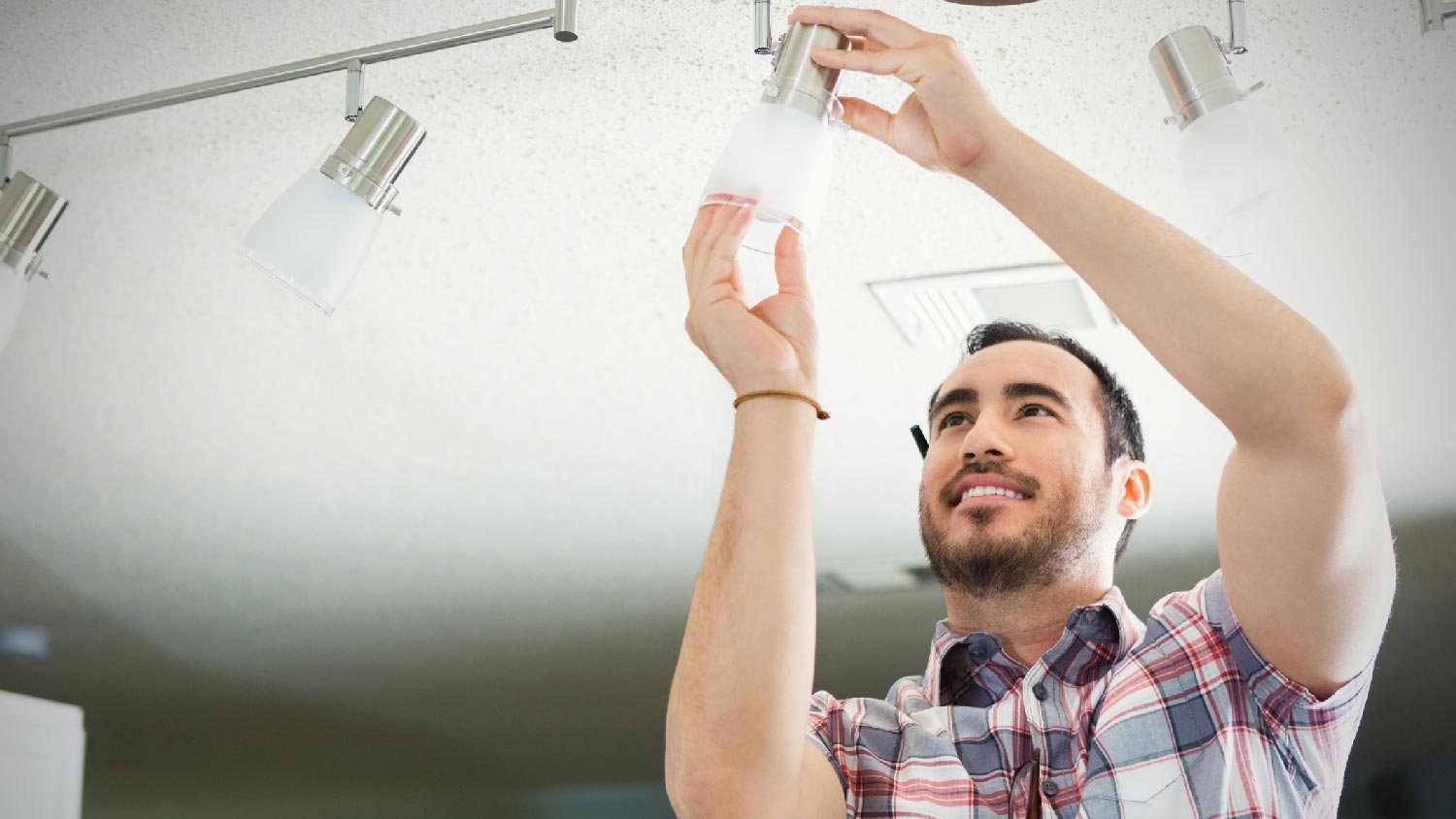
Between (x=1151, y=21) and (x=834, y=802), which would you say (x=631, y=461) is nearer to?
(x=1151, y=21)

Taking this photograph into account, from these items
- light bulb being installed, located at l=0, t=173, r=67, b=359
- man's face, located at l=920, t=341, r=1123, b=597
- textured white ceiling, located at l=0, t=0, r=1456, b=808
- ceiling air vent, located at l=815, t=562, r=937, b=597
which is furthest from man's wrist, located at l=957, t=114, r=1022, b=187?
ceiling air vent, located at l=815, t=562, r=937, b=597

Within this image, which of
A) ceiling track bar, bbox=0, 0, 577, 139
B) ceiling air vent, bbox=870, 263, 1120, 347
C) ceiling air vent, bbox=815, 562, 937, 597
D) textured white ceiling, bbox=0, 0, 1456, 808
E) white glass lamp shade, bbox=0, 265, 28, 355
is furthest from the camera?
ceiling air vent, bbox=815, 562, 937, 597

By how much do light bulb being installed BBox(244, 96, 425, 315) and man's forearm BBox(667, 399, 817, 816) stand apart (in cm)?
45

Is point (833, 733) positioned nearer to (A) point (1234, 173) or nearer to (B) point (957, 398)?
(B) point (957, 398)

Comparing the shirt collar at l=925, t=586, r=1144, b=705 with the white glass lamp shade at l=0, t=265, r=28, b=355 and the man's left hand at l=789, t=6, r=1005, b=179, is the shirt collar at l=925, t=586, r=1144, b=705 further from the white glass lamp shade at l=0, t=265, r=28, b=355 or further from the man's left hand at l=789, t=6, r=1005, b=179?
the white glass lamp shade at l=0, t=265, r=28, b=355

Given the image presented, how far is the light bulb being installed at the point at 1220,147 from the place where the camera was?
1.06 meters

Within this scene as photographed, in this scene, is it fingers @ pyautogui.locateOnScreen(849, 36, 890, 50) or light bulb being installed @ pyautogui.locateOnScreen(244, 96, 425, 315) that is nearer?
fingers @ pyautogui.locateOnScreen(849, 36, 890, 50)

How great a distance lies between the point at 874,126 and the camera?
1.13 meters

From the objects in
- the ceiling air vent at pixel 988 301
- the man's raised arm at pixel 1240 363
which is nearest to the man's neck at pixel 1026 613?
the man's raised arm at pixel 1240 363

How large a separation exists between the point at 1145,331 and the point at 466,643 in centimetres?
368

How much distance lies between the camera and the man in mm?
964

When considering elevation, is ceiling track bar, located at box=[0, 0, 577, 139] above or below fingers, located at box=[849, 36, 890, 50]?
above

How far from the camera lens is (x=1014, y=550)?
1.34m

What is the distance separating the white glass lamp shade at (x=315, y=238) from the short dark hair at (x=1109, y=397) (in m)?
0.67
